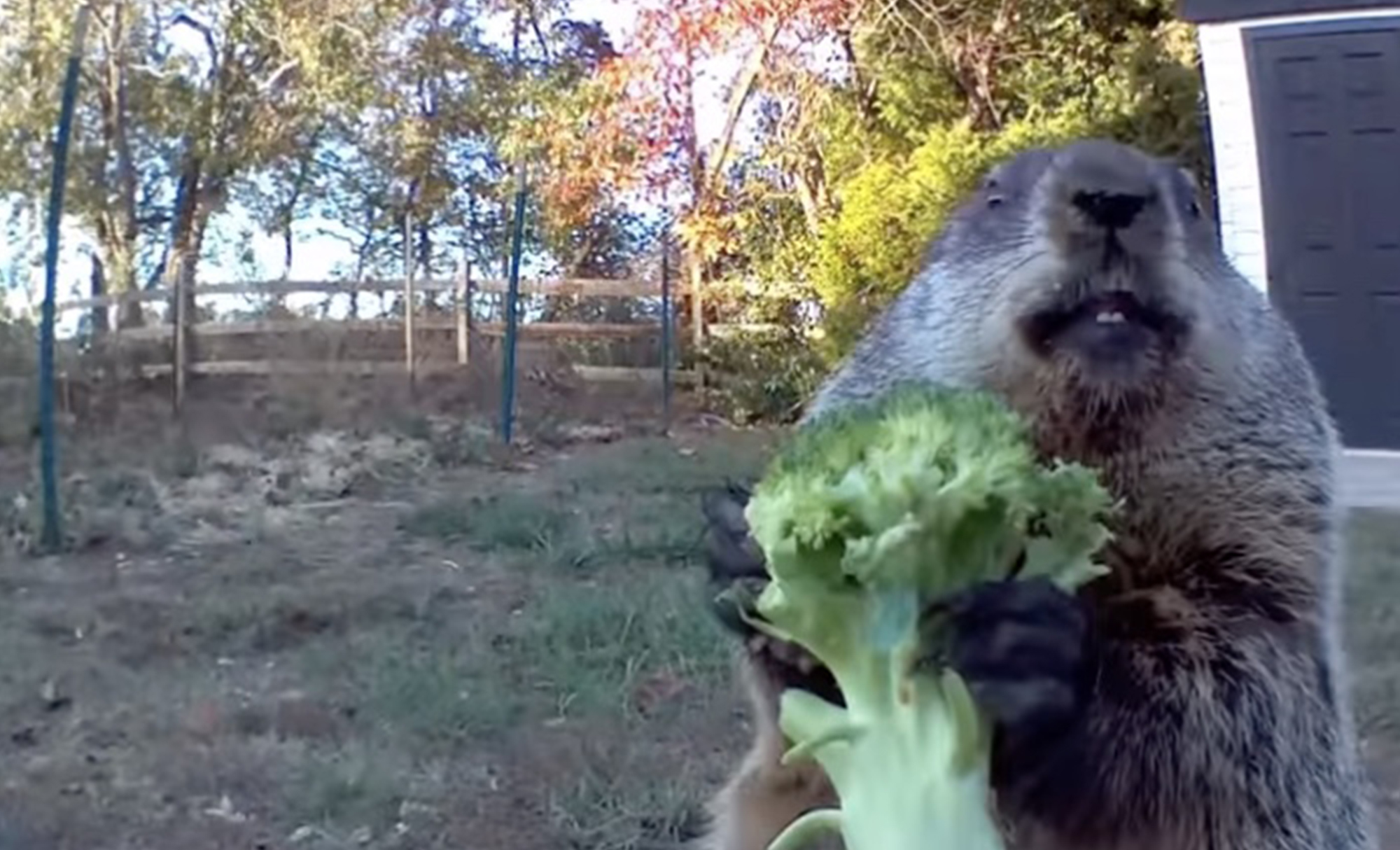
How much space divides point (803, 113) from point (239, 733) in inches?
498

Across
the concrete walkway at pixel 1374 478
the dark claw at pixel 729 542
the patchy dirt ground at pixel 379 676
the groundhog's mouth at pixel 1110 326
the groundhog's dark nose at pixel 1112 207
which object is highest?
the groundhog's dark nose at pixel 1112 207

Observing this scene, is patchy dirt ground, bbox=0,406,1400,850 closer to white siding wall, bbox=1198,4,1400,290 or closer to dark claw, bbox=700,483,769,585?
white siding wall, bbox=1198,4,1400,290

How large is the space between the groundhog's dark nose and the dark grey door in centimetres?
972

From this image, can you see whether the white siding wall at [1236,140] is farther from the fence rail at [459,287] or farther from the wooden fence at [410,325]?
the fence rail at [459,287]

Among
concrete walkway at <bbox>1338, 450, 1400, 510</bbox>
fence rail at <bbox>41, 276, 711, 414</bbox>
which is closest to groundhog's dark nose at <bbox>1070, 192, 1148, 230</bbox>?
concrete walkway at <bbox>1338, 450, 1400, 510</bbox>

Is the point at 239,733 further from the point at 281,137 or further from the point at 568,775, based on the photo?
the point at 281,137

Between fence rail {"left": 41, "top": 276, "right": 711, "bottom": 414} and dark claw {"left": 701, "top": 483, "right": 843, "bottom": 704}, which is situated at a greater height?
fence rail {"left": 41, "top": 276, "right": 711, "bottom": 414}

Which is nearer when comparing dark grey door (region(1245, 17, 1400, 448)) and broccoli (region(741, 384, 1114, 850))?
broccoli (region(741, 384, 1114, 850))

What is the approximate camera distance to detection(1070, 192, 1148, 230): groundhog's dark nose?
7.50ft

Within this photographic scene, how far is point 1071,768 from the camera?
2205 mm

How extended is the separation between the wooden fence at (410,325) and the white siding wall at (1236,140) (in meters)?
6.80

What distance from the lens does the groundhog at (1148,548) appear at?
7.39ft

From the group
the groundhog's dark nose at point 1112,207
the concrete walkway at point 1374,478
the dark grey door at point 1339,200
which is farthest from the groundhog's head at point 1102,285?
the dark grey door at point 1339,200

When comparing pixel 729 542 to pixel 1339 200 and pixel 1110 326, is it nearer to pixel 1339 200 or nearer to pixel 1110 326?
pixel 1110 326
